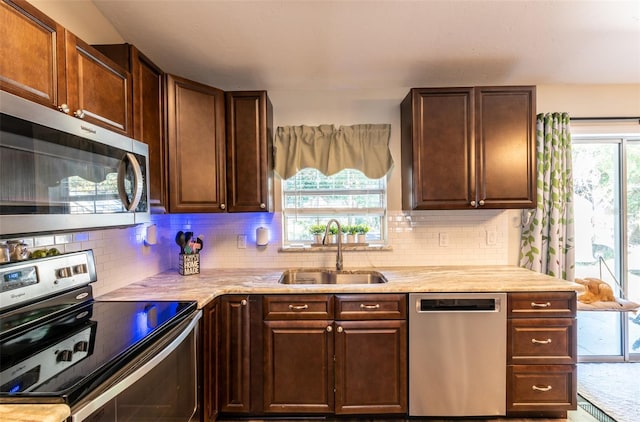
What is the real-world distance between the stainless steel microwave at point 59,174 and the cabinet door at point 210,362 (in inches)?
28.2

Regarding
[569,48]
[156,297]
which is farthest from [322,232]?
[569,48]

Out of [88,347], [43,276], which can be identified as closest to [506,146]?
[88,347]

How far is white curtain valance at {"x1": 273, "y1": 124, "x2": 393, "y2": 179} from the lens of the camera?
2625mm

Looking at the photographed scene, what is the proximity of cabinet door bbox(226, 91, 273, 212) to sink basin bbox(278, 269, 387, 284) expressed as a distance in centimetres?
62

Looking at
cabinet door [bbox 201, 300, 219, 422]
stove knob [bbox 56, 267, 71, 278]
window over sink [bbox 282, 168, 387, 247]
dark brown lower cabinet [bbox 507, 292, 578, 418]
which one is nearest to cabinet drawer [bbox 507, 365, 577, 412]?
dark brown lower cabinet [bbox 507, 292, 578, 418]

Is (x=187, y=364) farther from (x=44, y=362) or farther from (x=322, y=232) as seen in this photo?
(x=322, y=232)

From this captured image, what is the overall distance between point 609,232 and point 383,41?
263 centimetres

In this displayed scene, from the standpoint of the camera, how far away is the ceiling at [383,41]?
1692 mm

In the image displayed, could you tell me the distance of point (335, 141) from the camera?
2648mm

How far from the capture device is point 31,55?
3.55 feet

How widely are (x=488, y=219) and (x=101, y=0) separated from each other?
2.94 meters

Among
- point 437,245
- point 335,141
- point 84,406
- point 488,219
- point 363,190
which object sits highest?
point 335,141

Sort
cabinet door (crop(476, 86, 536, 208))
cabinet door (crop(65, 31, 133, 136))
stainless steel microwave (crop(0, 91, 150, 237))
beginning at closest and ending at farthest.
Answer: stainless steel microwave (crop(0, 91, 150, 237)) < cabinet door (crop(65, 31, 133, 136)) < cabinet door (crop(476, 86, 536, 208))

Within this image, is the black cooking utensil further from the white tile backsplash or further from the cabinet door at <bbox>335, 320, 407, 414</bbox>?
the cabinet door at <bbox>335, 320, 407, 414</bbox>
